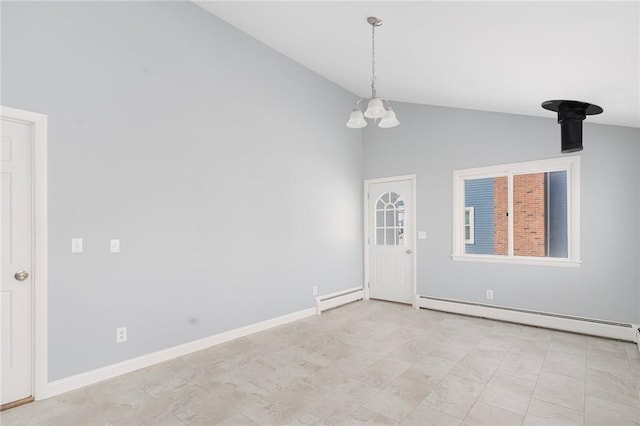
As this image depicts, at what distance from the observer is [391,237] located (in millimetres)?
5781

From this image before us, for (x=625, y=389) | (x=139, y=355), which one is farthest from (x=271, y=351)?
(x=625, y=389)

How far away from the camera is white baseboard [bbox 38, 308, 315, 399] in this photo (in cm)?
267

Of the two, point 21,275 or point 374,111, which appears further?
point 374,111

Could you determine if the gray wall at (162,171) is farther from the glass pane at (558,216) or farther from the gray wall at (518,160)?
the glass pane at (558,216)

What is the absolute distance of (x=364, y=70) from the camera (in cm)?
440

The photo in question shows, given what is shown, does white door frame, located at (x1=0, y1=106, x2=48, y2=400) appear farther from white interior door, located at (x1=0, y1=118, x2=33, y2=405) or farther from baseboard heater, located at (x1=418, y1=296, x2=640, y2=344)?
baseboard heater, located at (x1=418, y1=296, x2=640, y2=344)

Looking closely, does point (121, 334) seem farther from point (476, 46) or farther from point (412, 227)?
point (412, 227)

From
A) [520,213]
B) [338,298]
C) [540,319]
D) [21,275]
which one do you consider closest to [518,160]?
[520,213]

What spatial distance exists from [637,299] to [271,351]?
4.08m

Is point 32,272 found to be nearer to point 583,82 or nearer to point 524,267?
point 583,82

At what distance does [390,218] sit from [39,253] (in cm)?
469

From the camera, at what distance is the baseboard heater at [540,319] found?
12.4 ft

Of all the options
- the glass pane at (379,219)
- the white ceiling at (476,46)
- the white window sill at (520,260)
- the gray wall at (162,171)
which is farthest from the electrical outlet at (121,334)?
the white window sill at (520,260)

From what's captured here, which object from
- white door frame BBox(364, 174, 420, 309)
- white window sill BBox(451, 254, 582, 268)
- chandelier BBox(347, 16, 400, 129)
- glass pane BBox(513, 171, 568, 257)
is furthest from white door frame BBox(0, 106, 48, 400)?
glass pane BBox(513, 171, 568, 257)
